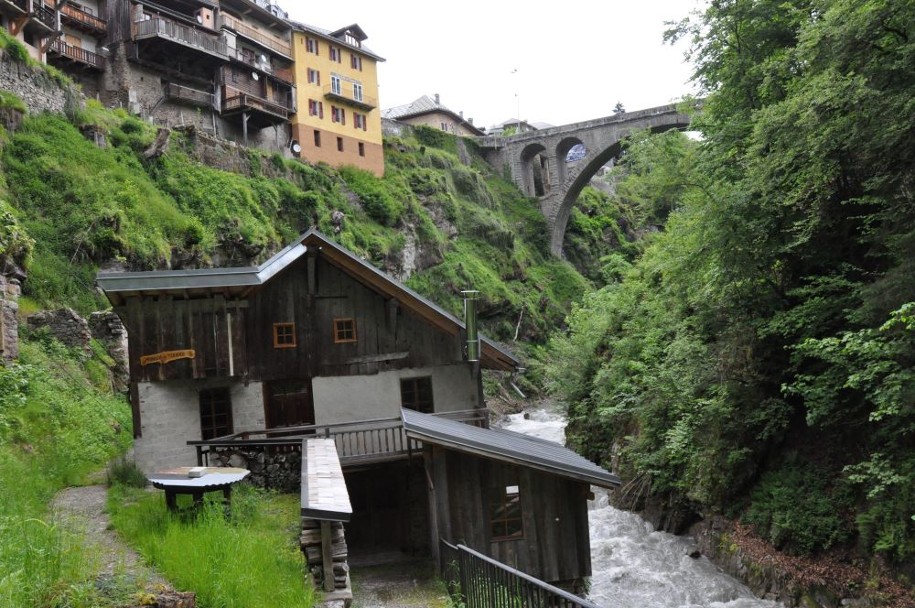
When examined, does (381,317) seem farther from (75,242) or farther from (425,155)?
(425,155)

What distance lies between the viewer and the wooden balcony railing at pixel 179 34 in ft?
127

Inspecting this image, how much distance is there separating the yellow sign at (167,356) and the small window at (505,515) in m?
7.21

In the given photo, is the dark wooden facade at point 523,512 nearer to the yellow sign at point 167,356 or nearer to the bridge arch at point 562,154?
the yellow sign at point 167,356

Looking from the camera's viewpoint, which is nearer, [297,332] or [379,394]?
[297,332]

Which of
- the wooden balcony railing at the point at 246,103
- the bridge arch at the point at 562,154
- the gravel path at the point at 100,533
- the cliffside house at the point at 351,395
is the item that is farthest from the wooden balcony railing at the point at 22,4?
the bridge arch at the point at 562,154

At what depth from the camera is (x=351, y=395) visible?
16.5 metres

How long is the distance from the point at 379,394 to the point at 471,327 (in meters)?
2.66

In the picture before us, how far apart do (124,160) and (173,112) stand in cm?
1222

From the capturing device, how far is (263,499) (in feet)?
39.4

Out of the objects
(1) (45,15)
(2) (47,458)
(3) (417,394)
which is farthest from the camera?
(1) (45,15)

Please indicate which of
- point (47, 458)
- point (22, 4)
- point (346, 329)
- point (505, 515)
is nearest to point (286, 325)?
point (346, 329)

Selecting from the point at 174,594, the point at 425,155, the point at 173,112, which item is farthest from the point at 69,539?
the point at 425,155

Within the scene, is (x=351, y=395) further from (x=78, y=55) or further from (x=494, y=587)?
(x=78, y=55)

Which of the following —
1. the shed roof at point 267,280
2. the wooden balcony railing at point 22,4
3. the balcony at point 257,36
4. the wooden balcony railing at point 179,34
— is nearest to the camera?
the shed roof at point 267,280
